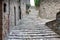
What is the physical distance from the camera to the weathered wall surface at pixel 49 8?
1163 centimetres

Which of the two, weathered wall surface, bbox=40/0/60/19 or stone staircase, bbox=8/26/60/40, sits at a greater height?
weathered wall surface, bbox=40/0/60/19

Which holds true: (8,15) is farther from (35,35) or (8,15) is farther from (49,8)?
(49,8)

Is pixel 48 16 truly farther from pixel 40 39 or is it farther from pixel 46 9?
pixel 40 39

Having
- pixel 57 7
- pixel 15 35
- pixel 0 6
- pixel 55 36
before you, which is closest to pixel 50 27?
pixel 55 36

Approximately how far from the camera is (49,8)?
39.4 feet

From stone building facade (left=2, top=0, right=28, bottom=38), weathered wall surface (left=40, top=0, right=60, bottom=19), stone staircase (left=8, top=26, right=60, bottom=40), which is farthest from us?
weathered wall surface (left=40, top=0, right=60, bottom=19)

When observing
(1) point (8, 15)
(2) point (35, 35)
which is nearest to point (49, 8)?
(2) point (35, 35)

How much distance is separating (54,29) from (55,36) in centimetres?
78

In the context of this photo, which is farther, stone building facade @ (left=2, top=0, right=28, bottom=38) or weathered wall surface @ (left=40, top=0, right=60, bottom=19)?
weathered wall surface @ (left=40, top=0, right=60, bottom=19)

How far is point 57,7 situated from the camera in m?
11.5

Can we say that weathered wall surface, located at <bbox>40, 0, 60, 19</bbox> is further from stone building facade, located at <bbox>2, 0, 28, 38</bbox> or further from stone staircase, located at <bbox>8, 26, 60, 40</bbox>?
stone staircase, located at <bbox>8, 26, 60, 40</bbox>

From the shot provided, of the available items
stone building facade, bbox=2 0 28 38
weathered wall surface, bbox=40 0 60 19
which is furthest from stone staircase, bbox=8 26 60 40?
weathered wall surface, bbox=40 0 60 19

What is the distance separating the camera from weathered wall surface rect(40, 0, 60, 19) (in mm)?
11631

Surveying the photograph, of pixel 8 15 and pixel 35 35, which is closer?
pixel 8 15
